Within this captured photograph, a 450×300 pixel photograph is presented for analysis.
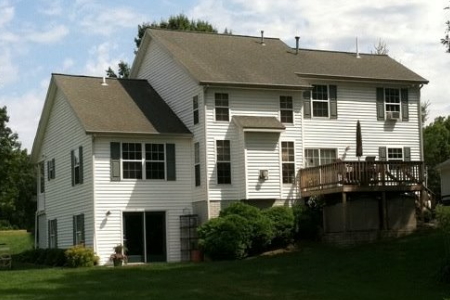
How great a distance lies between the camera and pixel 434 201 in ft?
123

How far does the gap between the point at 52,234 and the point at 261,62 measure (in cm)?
1257

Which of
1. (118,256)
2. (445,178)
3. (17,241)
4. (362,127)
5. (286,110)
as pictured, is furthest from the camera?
(17,241)

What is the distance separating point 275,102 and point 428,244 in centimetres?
955

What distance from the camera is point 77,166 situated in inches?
1438

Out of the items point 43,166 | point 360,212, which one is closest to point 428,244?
point 360,212

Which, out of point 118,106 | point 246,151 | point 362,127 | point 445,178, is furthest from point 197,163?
point 445,178

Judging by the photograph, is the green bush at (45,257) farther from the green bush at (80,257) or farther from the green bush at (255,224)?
the green bush at (255,224)

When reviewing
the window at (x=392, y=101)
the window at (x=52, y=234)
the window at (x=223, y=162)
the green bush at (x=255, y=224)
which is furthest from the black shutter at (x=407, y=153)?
the window at (x=52, y=234)

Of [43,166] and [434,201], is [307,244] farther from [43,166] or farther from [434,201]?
[43,166]

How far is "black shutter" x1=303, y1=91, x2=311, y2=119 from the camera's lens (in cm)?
3762

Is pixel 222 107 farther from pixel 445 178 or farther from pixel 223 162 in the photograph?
pixel 445 178

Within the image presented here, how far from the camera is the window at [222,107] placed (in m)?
35.4

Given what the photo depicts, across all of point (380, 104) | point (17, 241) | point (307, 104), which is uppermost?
point (380, 104)

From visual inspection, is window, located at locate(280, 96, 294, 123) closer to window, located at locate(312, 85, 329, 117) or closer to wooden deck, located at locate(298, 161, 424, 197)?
window, located at locate(312, 85, 329, 117)
